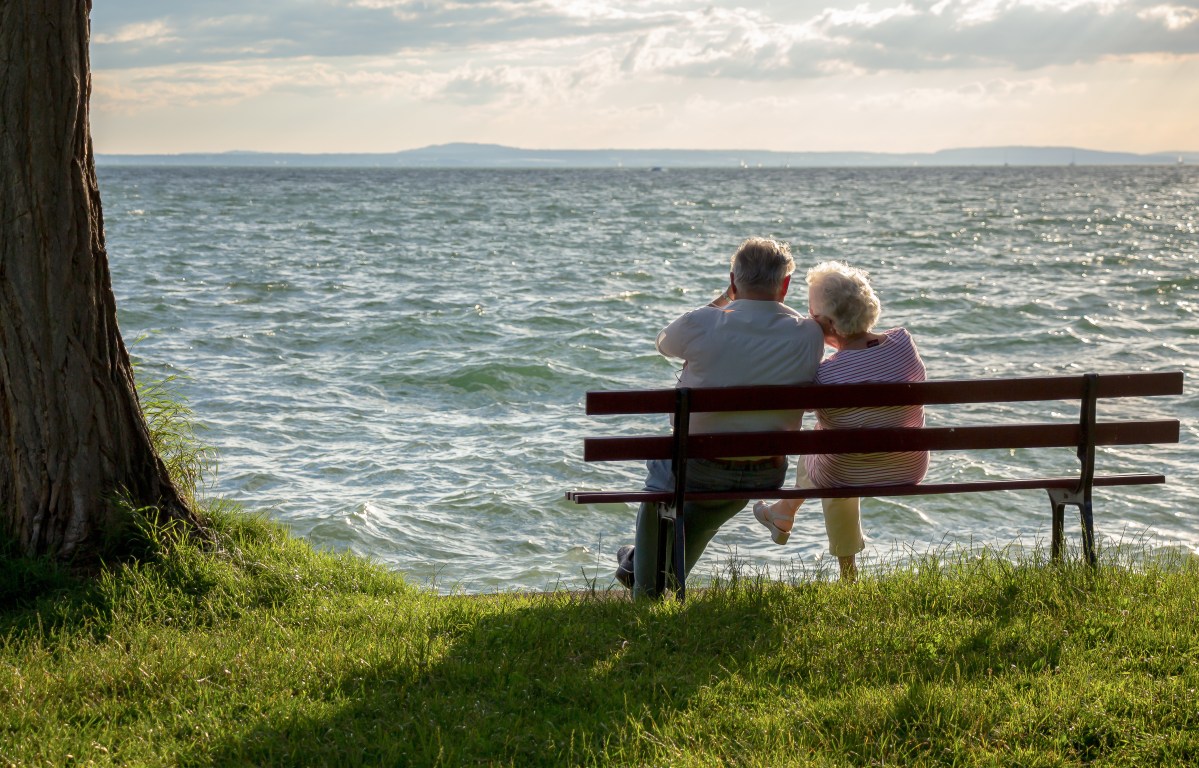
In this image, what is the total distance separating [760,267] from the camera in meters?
4.89

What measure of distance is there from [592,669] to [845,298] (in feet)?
6.84

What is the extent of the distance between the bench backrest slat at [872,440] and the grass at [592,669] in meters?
0.56

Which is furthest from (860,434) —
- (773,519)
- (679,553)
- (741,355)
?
(679,553)

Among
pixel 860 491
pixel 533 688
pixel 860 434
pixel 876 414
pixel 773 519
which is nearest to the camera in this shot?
pixel 533 688

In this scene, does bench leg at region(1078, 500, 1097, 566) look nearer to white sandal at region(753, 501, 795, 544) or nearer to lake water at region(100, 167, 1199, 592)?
lake water at region(100, 167, 1199, 592)

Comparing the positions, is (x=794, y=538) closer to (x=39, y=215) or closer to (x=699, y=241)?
(x=39, y=215)

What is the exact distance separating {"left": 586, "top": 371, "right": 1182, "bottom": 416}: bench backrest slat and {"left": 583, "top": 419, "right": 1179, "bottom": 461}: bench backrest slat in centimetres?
13

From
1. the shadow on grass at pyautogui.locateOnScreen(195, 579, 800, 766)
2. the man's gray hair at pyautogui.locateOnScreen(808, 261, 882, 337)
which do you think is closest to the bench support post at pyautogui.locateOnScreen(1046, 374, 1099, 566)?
the man's gray hair at pyautogui.locateOnScreen(808, 261, 882, 337)

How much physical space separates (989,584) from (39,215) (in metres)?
4.22

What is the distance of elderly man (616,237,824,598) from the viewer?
192 inches

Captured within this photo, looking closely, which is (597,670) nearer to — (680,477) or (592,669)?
(592,669)

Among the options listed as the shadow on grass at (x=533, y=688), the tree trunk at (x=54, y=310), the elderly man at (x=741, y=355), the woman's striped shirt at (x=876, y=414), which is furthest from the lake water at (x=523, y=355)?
the tree trunk at (x=54, y=310)

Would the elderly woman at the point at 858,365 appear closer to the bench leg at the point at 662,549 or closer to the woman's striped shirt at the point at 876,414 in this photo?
the woman's striped shirt at the point at 876,414

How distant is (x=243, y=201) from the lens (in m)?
57.6
